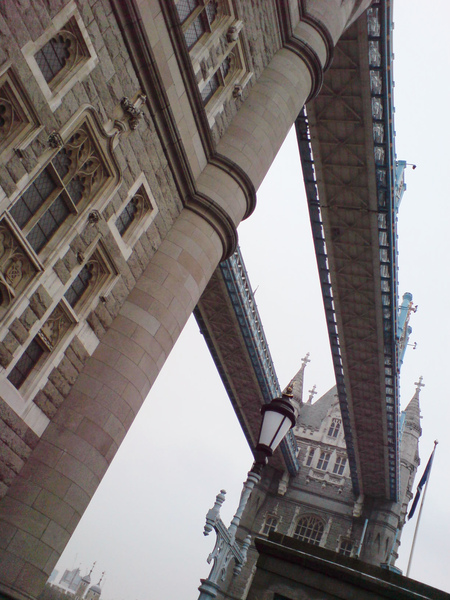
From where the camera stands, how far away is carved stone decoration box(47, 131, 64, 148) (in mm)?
7587

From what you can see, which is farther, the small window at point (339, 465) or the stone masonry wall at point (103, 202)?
the small window at point (339, 465)

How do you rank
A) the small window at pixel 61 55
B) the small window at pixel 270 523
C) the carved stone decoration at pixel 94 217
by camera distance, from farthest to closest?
the small window at pixel 270 523
the carved stone decoration at pixel 94 217
the small window at pixel 61 55

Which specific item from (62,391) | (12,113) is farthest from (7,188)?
(62,391)

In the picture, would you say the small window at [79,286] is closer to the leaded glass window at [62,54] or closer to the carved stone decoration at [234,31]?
the leaded glass window at [62,54]

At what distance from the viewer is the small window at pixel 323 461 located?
4482 centimetres

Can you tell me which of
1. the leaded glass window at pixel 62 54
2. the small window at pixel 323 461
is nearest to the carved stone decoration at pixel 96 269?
the leaded glass window at pixel 62 54

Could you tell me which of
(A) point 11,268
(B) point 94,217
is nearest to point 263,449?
(A) point 11,268

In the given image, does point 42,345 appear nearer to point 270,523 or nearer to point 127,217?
point 127,217

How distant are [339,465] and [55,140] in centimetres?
4145

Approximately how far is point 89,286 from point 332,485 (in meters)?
37.6

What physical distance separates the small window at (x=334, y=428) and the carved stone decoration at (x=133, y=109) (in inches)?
1650

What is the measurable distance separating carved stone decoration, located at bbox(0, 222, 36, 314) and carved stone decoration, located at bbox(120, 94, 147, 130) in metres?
2.76

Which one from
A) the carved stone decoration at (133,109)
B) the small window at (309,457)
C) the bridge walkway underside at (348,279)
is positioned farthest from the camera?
the small window at (309,457)

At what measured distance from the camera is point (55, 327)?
8.70m
